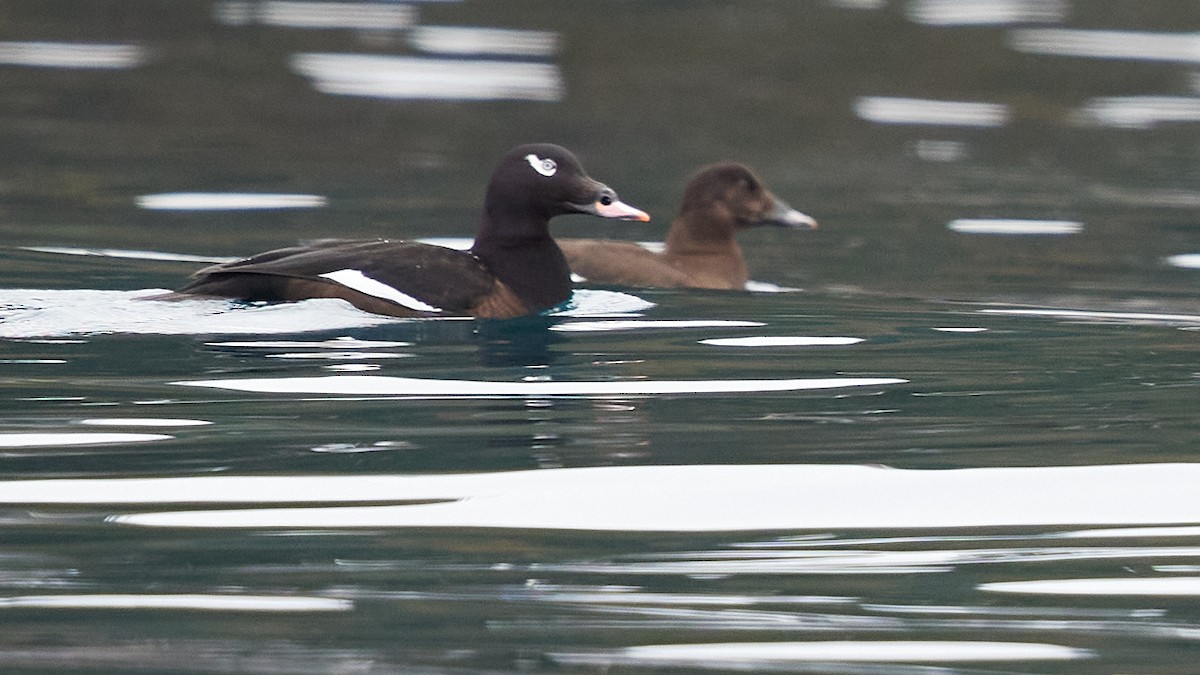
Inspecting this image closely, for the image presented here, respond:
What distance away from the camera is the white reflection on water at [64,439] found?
6.04 meters

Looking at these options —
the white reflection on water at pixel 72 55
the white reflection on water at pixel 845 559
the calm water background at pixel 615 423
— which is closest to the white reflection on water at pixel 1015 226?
the calm water background at pixel 615 423

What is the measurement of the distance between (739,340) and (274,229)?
463 cm

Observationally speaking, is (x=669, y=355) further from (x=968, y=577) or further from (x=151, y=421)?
(x=968, y=577)

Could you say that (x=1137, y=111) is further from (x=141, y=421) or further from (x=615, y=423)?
(x=141, y=421)

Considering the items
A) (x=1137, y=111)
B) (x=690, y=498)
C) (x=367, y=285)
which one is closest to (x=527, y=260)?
(x=367, y=285)

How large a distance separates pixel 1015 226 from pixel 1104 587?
340 inches

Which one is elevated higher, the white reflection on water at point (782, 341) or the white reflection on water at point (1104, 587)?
the white reflection on water at point (782, 341)

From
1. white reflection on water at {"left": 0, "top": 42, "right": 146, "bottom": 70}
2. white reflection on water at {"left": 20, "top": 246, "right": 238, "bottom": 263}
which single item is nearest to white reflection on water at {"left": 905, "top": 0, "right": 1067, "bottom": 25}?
white reflection on water at {"left": 0, "top": 42, "right": 146, "bottom": 70}

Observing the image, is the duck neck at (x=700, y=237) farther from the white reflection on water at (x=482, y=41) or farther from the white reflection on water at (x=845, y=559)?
the white reflection on water at (x=482, y=41)

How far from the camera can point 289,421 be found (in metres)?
6.47

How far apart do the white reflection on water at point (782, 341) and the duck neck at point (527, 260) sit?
82 centimetres

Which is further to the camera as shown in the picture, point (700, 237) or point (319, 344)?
point (700, 237)

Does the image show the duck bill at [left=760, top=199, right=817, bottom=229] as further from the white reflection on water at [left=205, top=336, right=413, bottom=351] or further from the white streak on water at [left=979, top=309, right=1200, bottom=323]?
the white reflection on water at [left=205, top=336, right=413, bottom=351]

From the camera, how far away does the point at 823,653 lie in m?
4.29
